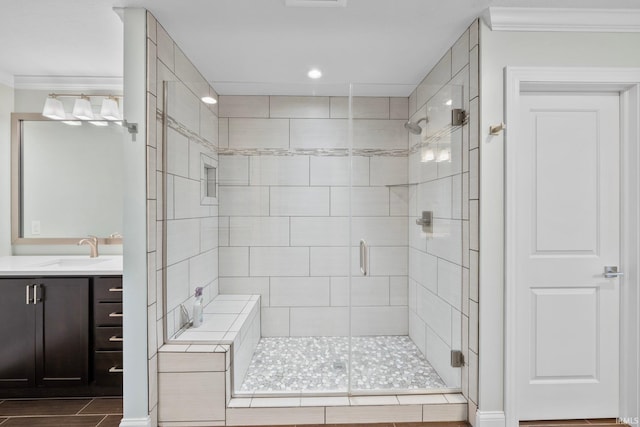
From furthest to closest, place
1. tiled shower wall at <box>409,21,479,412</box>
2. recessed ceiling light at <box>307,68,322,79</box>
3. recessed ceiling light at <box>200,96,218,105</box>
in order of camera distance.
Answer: recessed ceiling light at <box>307,68,322,79</box>
recessed ceiling light at <box>200,96,218,105</box>
tiled shower wall at <box>409,21,479,412</box>

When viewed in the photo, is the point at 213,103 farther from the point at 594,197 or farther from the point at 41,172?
the point at 594,197

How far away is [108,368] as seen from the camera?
2.32 meters

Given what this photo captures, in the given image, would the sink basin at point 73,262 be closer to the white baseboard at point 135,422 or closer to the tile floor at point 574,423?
the white baseboard at point 135,422

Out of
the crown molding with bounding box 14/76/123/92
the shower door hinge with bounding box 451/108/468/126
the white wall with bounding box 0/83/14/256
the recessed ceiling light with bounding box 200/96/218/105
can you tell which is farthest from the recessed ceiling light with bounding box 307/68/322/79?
the white wall with bounding box 0/83/14/256

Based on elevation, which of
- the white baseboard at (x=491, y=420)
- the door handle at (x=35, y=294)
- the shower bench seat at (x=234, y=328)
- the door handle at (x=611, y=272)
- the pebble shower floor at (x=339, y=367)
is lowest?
the white baseboard at (x=491, y=420)

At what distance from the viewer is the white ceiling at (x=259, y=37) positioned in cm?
183

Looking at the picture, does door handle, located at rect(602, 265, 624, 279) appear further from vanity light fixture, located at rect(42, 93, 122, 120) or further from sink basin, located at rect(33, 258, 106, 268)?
vanity light fixture, located at rect(42, 93, 122, 120)

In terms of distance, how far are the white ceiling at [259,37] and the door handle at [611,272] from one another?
1.45 m

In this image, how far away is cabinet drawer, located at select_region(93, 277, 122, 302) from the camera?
231 cm

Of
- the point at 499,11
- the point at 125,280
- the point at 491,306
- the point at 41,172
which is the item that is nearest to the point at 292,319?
the point at 125,280

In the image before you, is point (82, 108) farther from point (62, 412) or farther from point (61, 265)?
point (62, 412)

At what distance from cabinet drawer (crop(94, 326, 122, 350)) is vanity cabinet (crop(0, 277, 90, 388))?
0.07 metres

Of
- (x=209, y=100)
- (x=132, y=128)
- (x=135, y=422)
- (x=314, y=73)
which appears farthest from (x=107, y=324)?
(x=314, y=73)

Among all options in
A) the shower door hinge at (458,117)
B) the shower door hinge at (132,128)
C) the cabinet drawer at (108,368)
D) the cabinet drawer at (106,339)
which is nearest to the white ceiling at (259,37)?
the shower door hinge at (458,117)
